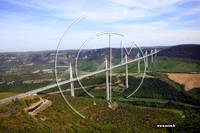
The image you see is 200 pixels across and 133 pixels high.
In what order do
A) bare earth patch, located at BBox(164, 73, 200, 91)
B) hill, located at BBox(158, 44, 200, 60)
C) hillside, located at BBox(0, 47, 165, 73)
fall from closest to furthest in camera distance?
bare earth patch, located at BBox(164, 73, 200, 91), hill, located at BBox(158, 44, 200, 60), hillside, located at BBox(0, 47, 165, 73)

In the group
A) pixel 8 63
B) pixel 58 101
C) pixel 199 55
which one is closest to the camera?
pixel 58 101

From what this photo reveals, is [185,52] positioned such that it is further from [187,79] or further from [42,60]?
[42,60]

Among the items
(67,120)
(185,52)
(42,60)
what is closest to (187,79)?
(185,52)

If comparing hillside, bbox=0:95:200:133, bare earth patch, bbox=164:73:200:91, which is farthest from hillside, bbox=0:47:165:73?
hillside, bbox=0:95:200:133

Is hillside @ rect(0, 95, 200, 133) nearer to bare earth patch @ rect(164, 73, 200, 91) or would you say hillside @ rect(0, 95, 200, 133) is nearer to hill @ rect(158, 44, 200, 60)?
bare earth patch @ rect(164, 73, 200, 91)

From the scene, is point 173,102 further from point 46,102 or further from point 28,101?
point 28,101

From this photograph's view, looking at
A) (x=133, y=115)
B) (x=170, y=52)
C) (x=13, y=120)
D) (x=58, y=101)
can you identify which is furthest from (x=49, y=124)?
(x=170, y=52)

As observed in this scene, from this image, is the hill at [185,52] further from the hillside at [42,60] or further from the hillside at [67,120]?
the hillside at [67,120]

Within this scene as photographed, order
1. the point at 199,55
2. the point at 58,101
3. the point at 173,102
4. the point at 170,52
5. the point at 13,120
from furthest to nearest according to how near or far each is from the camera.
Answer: the point at 170,52, the point at 199,55, the point at 173,102, the point at 58,101, the point at 13,120

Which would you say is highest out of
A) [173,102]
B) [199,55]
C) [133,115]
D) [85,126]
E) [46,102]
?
[199,55]
